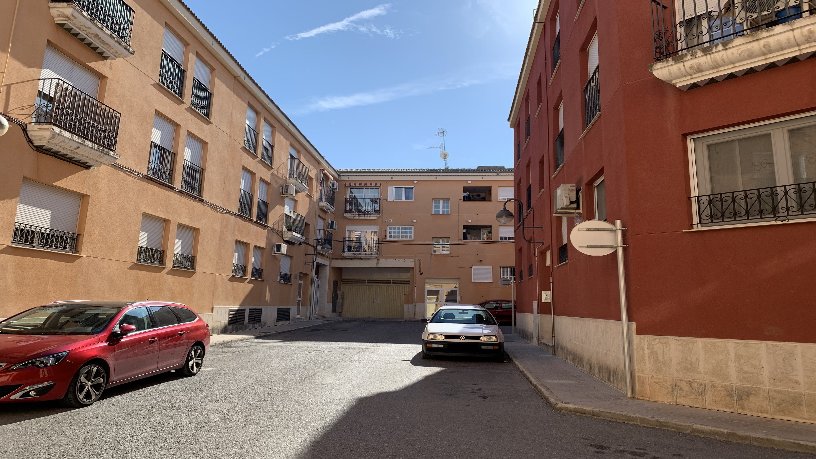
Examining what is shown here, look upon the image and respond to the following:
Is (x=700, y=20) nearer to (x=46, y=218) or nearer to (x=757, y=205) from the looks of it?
(x=757, y=205)

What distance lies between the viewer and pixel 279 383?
7965 millimetres

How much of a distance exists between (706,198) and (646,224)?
839mm

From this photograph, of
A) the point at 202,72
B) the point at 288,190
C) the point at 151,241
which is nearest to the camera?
the point at 151,241

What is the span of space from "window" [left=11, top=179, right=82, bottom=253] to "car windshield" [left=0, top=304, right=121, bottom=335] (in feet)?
13.0

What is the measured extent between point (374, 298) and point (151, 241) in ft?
74.1

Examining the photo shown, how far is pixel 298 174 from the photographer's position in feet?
88.1

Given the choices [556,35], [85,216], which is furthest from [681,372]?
[85,216]

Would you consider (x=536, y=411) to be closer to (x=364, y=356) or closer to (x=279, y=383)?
(x=279, y=383)

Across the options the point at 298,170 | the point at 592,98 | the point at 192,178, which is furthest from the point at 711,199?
the point at 298,170

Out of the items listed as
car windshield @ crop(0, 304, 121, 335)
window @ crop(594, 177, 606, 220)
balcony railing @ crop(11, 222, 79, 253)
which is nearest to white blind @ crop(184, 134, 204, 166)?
balcony railing @ crop(11, 222, 79, 253)

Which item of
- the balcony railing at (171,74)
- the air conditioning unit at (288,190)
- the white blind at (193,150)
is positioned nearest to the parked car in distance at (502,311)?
the air conditioning unit at (288,190)

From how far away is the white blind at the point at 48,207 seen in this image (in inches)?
406

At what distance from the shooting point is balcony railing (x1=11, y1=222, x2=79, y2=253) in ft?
33.3

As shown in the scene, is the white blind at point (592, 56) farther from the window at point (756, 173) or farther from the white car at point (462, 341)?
the white car at point (462, 341)
